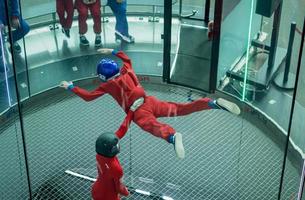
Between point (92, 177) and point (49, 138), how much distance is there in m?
0.48

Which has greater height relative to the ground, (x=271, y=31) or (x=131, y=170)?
(x=271, y=31)

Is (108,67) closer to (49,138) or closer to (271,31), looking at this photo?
(49,138)

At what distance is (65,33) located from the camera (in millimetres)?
4320

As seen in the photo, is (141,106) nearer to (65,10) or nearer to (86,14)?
(86,14)

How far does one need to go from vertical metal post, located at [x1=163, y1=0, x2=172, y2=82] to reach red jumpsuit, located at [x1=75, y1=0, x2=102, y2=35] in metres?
0.74

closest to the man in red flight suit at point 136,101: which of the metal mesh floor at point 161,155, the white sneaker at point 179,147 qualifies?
the white sneaker at point 179,147

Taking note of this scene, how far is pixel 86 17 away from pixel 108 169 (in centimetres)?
201

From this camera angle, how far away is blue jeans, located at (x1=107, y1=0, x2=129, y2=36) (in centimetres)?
418

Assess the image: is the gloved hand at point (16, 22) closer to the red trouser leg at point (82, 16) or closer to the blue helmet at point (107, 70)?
the red trouser leg at point (82, 16)

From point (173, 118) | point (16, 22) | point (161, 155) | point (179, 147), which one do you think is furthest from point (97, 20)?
point (179, 147)

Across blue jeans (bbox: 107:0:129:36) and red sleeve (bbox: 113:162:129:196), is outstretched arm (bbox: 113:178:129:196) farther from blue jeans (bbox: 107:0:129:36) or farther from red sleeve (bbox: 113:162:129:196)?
blue jeans (bbox: 107:0:129:36)

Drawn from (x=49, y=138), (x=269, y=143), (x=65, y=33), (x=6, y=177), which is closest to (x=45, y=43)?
(x=65, y=33)

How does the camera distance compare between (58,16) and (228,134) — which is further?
(58,16)

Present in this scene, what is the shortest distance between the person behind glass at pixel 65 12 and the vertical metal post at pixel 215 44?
1.32 m
